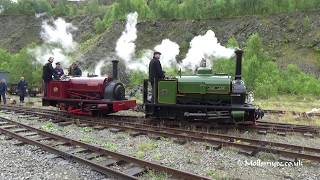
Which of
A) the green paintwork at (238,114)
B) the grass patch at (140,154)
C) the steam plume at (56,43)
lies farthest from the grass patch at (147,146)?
the steam plume at (56,43)

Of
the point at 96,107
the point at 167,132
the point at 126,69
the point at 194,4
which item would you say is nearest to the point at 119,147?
the point at 167,132

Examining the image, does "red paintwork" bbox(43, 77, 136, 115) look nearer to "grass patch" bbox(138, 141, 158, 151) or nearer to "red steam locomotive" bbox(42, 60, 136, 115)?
"red steam locomotive" bbox(42, 60, 136, 115)


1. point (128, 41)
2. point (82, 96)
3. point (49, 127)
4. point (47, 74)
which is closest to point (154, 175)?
point (49, 127)

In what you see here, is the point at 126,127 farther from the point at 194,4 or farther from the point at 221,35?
the point at 194,4

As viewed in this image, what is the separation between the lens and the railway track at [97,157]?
23.1 ft

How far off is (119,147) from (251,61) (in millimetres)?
23067

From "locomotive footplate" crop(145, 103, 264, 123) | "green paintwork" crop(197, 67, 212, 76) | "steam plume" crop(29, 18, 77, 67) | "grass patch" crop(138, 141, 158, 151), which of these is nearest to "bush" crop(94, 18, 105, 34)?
"steam plume" crop(29, 18, 77, 67)

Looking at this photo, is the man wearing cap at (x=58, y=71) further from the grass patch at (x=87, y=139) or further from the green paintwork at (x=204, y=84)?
the grass patch at (x=87, y=139)

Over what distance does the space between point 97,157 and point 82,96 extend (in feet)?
25.9

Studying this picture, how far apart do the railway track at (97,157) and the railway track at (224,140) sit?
90.3 inches

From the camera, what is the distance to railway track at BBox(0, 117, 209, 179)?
277 inches

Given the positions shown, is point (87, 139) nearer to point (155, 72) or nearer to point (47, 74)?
point (155, 72)

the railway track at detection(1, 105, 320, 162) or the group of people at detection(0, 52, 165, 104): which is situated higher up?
the group of people at detection(0, 52, 165, 104)

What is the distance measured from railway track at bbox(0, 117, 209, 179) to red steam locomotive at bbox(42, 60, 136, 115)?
413cm
